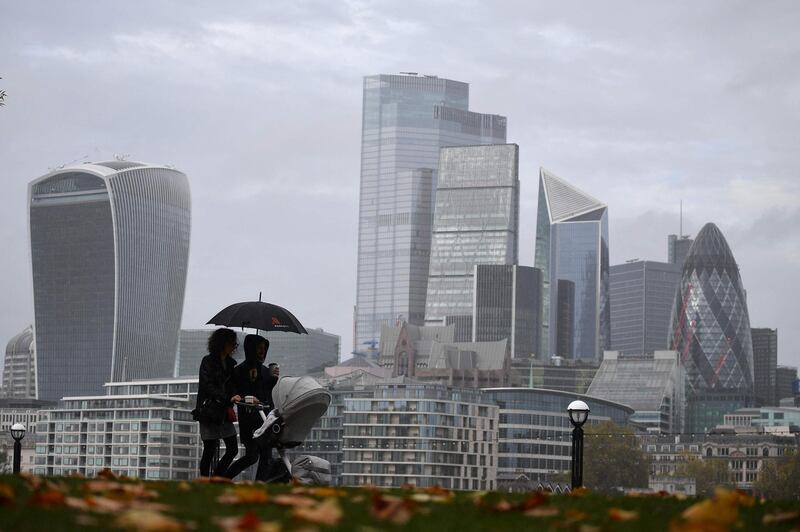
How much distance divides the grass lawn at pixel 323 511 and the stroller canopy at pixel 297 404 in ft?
32.0

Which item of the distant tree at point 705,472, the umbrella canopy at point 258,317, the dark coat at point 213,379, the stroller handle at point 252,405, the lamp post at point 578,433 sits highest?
the umbrella canopy at point 258,317

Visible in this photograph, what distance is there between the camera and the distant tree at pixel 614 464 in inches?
7215

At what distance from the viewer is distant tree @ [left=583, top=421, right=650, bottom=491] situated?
7215 inches

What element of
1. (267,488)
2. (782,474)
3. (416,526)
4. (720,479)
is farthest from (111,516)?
(720,479)

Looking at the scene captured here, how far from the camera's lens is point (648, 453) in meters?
197

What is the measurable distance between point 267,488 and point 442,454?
165428 millimetres

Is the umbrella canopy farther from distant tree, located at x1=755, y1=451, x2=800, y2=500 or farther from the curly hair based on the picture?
distant tree, located at x1=755, y1=451, x2=800, y2=500

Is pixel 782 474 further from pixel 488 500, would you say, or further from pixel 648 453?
pixel 488 500

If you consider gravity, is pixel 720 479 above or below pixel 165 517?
below

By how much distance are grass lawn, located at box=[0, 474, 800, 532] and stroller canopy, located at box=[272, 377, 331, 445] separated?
32.0 feet

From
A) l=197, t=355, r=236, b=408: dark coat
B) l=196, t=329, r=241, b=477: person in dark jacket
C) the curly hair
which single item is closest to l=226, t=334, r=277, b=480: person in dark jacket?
l=196, t=329, r=241, b=477: person in dark jacket

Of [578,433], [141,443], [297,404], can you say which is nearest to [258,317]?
[297,404]

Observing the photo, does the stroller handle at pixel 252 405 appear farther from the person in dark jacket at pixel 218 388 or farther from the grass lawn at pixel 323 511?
the grass lawn at pixel 323 511

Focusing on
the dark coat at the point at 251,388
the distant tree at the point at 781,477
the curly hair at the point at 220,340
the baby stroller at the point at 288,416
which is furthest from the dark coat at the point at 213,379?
the distant tree at the point at 781,477
